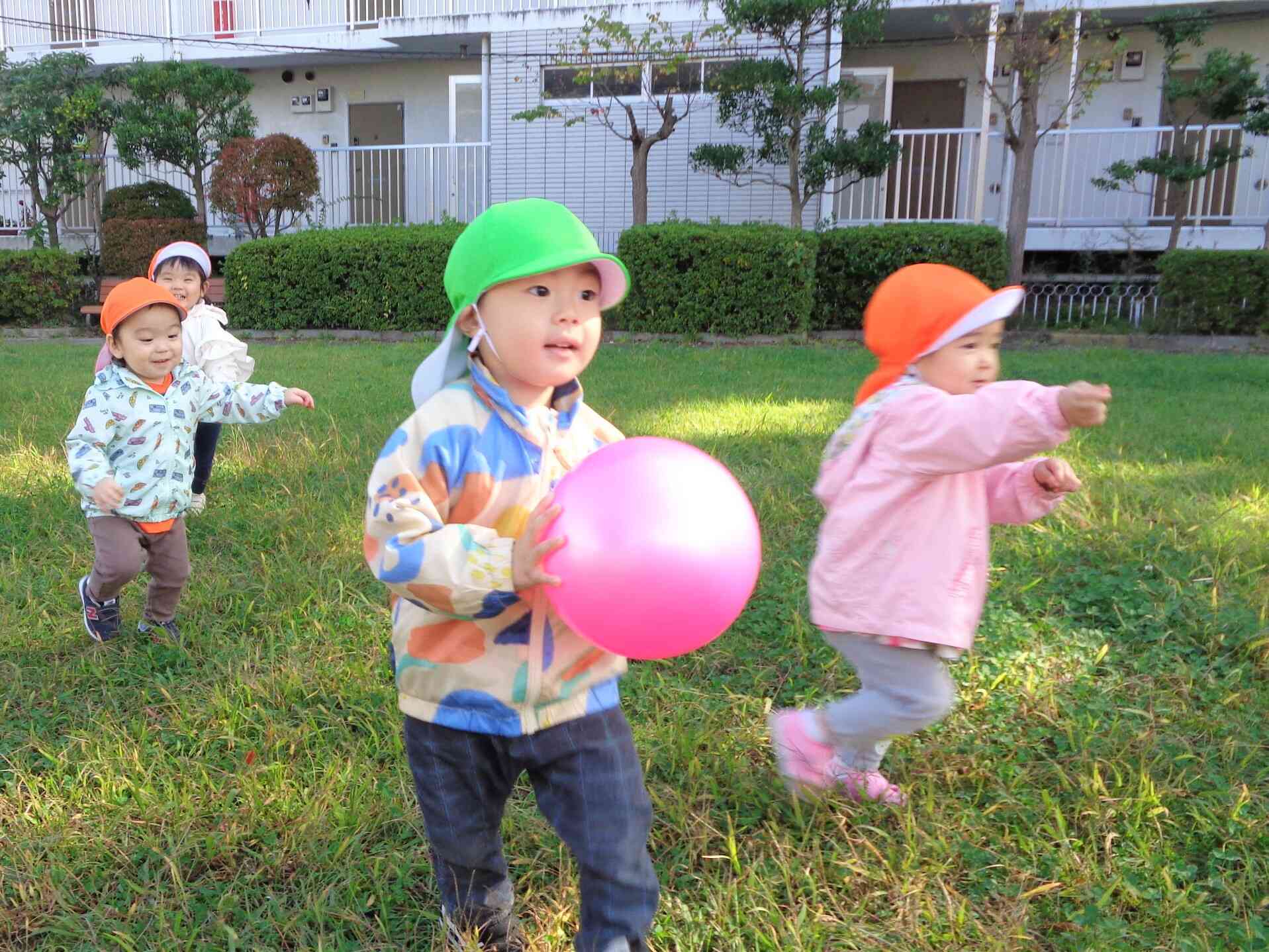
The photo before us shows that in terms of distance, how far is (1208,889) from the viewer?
7.45 feet

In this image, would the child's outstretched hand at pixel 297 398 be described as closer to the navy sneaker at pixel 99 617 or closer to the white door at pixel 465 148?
the navy sneaker at pixel 99 617

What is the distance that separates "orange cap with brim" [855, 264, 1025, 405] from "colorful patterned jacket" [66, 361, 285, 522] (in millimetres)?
2115

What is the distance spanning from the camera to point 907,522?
95.8 inches

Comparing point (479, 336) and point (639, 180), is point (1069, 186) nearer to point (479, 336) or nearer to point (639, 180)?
→ point (639, 180)

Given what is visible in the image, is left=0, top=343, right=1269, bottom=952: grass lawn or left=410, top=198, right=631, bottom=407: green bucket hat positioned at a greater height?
left=410, top=198, right=631, bottom=407: green bucket hat

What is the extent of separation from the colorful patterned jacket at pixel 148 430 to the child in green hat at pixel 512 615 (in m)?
1.98

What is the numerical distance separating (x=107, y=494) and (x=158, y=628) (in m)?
0.57

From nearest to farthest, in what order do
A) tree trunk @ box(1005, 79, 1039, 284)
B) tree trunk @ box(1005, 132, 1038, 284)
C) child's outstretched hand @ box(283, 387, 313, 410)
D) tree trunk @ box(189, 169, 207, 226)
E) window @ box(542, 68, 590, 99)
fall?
1. child's outstretched hand @ box(283, 387, 313, 410)
2. tree trunk @ box(1005, 79, 1039, 284)
3. tree trunk @ box(1005, 132, 1038, 284)
4. window @ box(542, 68, 590, 99)
5. tree trunk @ box(189, 169, 207, 226)

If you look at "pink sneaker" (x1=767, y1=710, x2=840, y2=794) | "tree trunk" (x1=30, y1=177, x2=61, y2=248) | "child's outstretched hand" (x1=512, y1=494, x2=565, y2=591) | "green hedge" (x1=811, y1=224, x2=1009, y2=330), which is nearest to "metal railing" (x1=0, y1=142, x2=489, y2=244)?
"tree trunk" (x1=30, y1=177, x2=61, y2=248)

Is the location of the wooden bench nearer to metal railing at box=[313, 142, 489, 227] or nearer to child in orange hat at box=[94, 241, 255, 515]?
metal railing at box=[313, 142, 489, 227]

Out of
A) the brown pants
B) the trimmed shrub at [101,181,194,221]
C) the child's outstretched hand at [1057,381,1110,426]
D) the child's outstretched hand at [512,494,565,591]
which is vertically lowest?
the brown pants

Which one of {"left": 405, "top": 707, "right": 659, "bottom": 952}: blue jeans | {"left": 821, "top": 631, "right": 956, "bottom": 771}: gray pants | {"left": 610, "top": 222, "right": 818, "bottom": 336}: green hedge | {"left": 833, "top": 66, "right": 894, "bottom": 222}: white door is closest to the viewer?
{"left": 405, "top": 707, "right": 659, "bottom": 952}: blue jeans

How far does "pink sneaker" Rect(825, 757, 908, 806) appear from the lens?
259 cm

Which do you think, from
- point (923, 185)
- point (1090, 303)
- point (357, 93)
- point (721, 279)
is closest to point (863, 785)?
point (721, 279)
